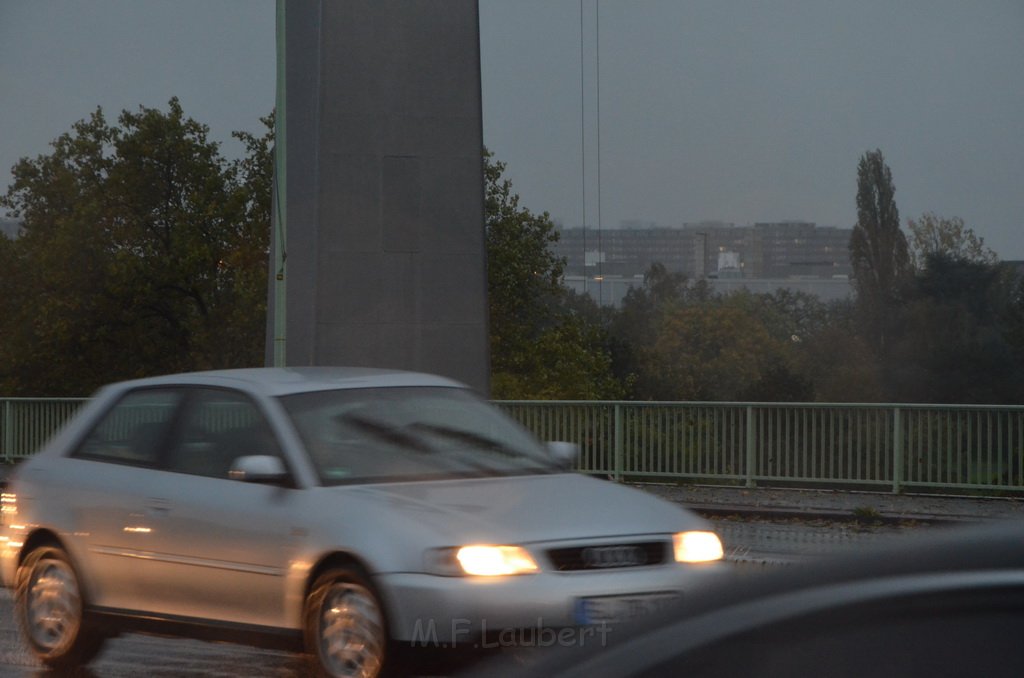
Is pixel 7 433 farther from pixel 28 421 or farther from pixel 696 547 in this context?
pixel 696 547

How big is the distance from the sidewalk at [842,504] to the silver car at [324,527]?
8040mm

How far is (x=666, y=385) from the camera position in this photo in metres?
91.9

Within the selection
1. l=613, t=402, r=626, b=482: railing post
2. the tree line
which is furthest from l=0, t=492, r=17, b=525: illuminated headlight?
the tree line

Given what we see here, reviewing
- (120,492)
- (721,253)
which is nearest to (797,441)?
(120,492)

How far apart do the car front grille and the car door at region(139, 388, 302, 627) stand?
1161mm

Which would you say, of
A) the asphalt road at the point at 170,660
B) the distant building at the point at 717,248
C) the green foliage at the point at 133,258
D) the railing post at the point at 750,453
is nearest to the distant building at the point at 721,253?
the distant building at the point at 717,248

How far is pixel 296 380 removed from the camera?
6961 mm

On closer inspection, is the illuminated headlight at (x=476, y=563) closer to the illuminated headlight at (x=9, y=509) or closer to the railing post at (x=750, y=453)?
the illuminated headlight at (x=9, y=509)

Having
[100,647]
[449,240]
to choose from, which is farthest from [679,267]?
[100,647]

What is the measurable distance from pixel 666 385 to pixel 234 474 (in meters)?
86.3

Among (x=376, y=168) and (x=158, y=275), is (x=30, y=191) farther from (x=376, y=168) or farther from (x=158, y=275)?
(x=376, y=168)

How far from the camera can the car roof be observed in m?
6.81

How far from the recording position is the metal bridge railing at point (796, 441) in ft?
51.0

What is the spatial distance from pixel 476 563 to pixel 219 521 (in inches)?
56.2
